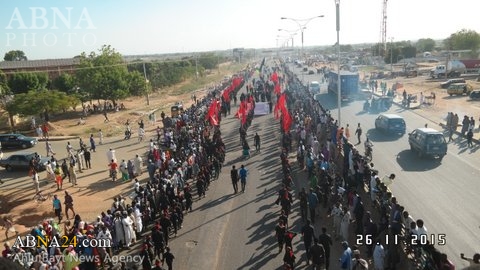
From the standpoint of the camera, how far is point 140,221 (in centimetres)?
1442

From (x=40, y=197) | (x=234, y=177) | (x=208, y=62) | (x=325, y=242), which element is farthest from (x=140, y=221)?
(x=208, y=62)

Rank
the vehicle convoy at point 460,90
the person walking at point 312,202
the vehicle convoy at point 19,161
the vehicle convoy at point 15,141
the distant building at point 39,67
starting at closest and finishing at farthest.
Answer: the person walking at point 312,202, the vehicle convoy at point 19,161, the vehicle convoy at point 15,141, the vehicle convoy at point 460,90, the distant building at point 39,67

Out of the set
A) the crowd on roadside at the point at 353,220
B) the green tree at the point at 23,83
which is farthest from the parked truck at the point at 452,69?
the green tree at the point at 23,83

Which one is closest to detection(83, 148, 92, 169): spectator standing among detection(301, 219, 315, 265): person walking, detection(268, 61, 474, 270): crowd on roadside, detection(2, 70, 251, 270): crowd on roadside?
detection(2, 70, 251, 270): crowd on roadside

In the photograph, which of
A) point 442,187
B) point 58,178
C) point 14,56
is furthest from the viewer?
point 14,56

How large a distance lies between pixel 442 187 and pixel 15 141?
30656mm

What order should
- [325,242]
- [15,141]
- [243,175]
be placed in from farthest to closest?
[15,141], [243,175], [325,242]

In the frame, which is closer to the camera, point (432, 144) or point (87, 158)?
point (432, 144)

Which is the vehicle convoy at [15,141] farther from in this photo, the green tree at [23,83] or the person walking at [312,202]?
the green tree at [23,83]

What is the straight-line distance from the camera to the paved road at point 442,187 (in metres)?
12.8

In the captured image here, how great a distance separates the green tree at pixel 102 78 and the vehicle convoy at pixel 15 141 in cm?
1767

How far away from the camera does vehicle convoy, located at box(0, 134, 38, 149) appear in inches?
1278

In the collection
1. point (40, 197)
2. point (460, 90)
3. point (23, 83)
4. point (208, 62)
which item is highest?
point (208, 62)

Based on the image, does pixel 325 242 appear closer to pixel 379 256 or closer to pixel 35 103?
pixel 379 256
